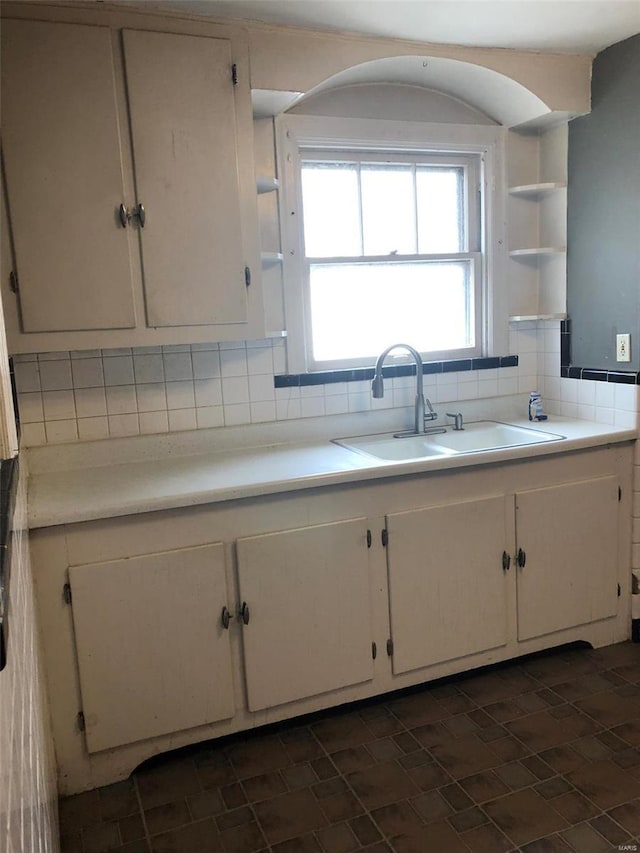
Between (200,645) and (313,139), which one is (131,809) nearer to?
(200,645)

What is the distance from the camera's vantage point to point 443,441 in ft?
8.90

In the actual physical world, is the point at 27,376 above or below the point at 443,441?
above

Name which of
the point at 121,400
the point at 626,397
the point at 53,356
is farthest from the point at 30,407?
the point at 626,397

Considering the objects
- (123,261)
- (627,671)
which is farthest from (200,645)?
(627,671)

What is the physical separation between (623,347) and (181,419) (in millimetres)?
1750

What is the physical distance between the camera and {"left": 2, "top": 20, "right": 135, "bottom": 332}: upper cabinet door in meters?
1.89

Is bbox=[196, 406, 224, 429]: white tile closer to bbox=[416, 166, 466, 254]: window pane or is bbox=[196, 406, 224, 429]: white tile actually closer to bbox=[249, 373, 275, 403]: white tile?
bbox=[249, 373, 275, 403]: white tile

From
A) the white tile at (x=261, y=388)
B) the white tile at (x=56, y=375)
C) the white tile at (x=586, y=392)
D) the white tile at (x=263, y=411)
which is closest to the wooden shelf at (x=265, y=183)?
the white tile at (x=261, y=388)

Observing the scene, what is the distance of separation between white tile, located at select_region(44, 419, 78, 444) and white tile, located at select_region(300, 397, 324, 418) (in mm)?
854

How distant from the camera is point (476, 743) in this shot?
2102 millimetres

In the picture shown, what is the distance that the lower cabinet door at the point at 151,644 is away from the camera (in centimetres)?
191

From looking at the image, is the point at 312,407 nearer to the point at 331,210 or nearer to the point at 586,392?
the point at 331,210

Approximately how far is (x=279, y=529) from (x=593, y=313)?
5.36 ft

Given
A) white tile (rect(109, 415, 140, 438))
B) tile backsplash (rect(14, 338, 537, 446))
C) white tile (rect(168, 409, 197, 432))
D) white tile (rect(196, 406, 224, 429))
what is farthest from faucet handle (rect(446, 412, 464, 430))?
white tile (rect(109, 415, 140, 438))
